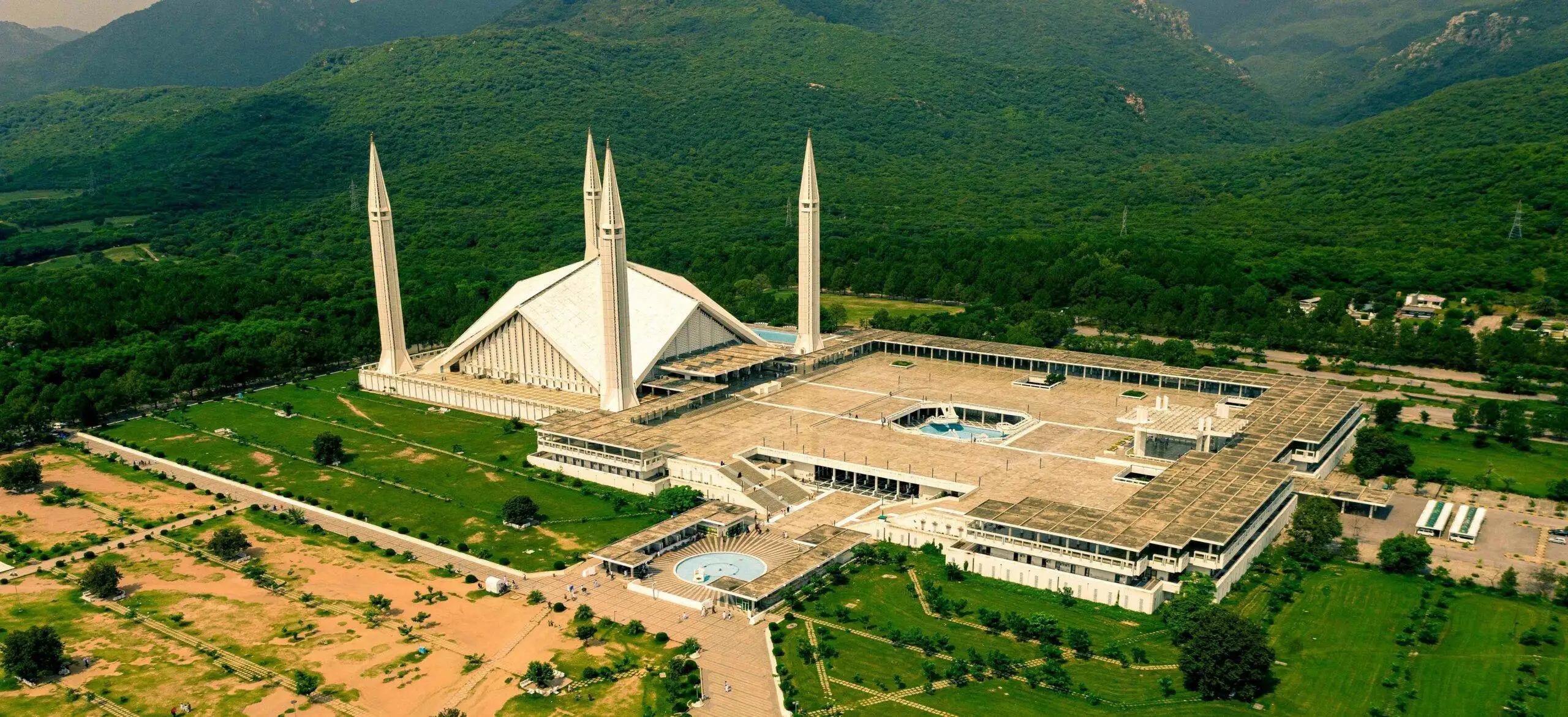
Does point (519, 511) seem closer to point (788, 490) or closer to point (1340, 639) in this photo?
point (788, 490)

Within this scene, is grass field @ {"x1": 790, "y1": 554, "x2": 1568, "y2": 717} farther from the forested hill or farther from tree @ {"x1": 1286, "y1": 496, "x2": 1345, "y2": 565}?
the forested hill

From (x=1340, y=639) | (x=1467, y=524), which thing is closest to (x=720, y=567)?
(x=1340, y=639)

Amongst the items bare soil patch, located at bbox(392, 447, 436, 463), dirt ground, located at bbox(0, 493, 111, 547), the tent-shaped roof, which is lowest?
dirt ground, located at bbox(0, 493, 111, 547)

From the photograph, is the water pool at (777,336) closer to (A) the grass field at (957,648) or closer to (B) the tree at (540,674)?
(A) the grass field at (957,648)

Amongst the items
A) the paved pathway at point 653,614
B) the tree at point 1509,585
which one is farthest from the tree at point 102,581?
the tree at point 1509,585

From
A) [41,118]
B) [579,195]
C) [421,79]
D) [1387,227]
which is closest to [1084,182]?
[1387,227]

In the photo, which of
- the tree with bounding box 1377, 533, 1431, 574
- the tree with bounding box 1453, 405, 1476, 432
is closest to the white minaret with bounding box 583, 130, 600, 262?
the tree with bounding box 1377, 533, 1431, 574

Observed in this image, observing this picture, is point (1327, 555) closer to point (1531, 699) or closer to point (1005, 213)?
point (1531, 699)
